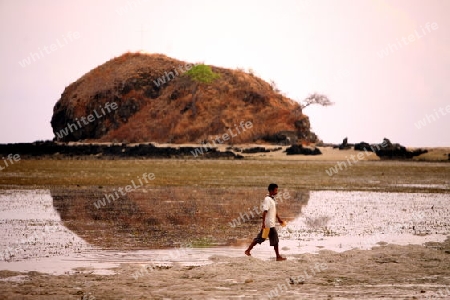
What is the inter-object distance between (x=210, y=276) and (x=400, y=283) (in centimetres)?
313

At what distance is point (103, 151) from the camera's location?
68062mm

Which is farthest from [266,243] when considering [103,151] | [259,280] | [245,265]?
[103,151]

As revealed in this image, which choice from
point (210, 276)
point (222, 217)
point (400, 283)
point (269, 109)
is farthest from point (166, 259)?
point (269, 109)

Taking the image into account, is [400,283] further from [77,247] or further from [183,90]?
[183,90]

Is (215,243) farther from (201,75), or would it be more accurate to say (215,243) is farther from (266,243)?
(201,75)

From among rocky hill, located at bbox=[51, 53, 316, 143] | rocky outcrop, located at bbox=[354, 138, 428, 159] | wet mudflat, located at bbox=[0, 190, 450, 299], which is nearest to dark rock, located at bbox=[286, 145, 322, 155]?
rocky outcrop, located at bbox=[354, 138, 428, 159]

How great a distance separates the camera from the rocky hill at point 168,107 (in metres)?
79.6

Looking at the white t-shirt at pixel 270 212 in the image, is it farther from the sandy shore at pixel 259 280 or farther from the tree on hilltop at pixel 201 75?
the tree on hilltop at pixel 201 75

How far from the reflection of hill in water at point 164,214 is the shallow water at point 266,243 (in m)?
0.60

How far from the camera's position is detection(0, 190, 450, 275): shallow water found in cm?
1454

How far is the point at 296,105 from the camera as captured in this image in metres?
84.9

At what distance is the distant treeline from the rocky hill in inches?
435

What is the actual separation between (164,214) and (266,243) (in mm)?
6262

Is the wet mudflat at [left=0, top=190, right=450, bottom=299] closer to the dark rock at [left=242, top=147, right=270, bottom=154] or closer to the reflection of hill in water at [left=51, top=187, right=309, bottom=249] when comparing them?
the reflection of hill in water at [left=51, top=187, right=309, bottom=249]
